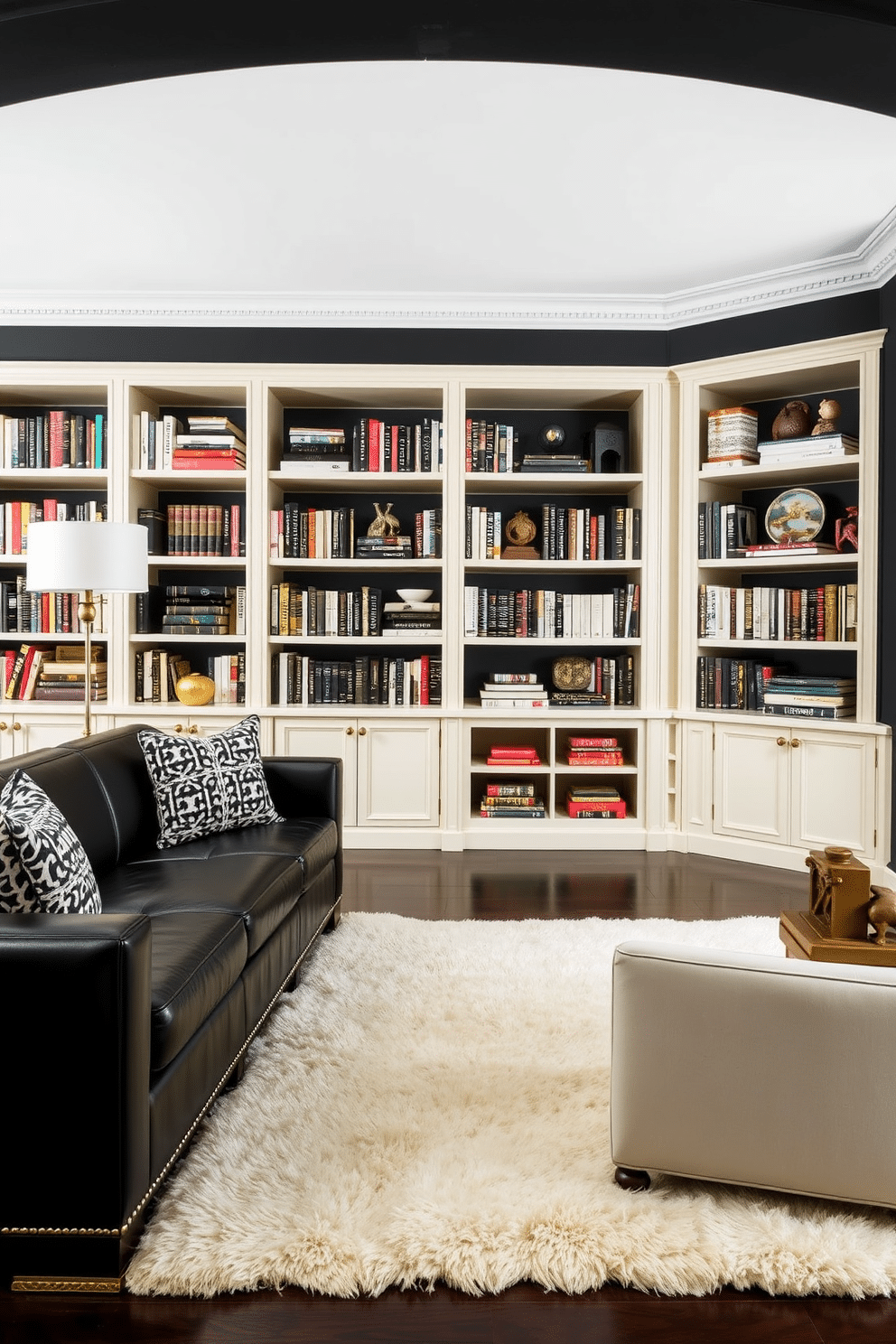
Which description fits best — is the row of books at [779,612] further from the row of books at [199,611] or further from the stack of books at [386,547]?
the row of books at [199,611]

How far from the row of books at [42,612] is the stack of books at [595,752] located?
263 centimetres

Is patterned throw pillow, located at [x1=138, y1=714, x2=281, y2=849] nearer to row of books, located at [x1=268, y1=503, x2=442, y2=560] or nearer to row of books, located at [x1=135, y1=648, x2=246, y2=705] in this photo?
row of books, located at [x1=135, y1=648, x2=246, y2=705]

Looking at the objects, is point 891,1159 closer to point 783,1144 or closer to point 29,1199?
point 783,1144

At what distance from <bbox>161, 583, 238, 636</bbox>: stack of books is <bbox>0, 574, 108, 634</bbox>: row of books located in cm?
34

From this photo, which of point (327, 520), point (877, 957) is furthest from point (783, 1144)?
point (327, 520)

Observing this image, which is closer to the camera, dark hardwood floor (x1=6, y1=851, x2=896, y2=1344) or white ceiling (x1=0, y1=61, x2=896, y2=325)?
dark hardwood floor (x1=6, y1=851, x2=896, y2=1344)

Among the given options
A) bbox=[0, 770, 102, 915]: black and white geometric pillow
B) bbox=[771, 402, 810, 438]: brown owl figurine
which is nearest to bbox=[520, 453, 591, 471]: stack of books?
bbox=[771, 402, 810, 438]: brown owl figurine

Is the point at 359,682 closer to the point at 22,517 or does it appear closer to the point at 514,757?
the point at 514,757

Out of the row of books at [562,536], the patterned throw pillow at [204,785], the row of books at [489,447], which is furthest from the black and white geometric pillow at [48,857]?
the row of books at [489,447]

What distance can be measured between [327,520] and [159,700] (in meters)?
1.35

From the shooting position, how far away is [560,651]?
5359mm

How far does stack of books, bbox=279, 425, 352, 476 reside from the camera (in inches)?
196

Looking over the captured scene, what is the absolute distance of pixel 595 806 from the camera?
4.97 m

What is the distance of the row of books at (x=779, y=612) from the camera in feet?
14.8
